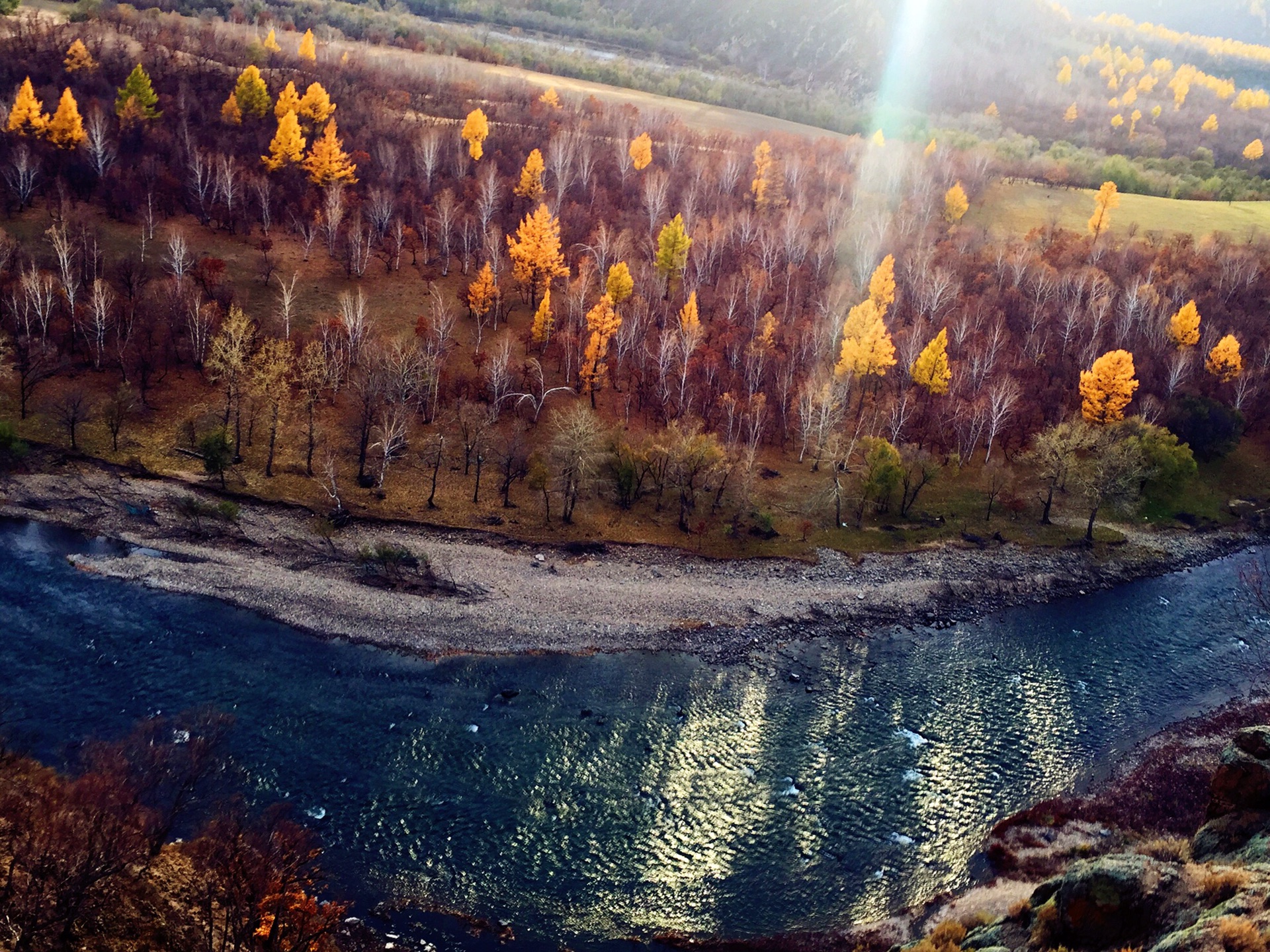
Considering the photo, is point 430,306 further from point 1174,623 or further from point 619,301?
point 1174,623

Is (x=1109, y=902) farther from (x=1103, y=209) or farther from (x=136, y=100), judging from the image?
(x=136, y=100)

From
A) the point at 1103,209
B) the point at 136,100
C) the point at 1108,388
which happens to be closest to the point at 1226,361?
the point at 1108,388

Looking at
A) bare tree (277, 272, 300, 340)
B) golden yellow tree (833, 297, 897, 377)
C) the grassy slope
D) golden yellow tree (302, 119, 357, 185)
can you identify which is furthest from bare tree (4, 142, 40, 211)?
the grassy slope

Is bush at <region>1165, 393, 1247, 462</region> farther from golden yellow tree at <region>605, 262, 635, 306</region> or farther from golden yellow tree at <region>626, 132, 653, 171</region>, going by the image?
golden yellow tree at <region>626, 132, 653, 171</region>

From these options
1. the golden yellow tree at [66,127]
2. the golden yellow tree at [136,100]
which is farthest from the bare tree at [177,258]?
the golden yellow tree at [136,100]

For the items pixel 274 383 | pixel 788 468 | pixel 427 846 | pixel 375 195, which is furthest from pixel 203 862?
pixel 375 195

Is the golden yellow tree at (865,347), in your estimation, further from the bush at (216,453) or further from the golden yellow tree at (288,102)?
the golden yellow tree at (288,102)
